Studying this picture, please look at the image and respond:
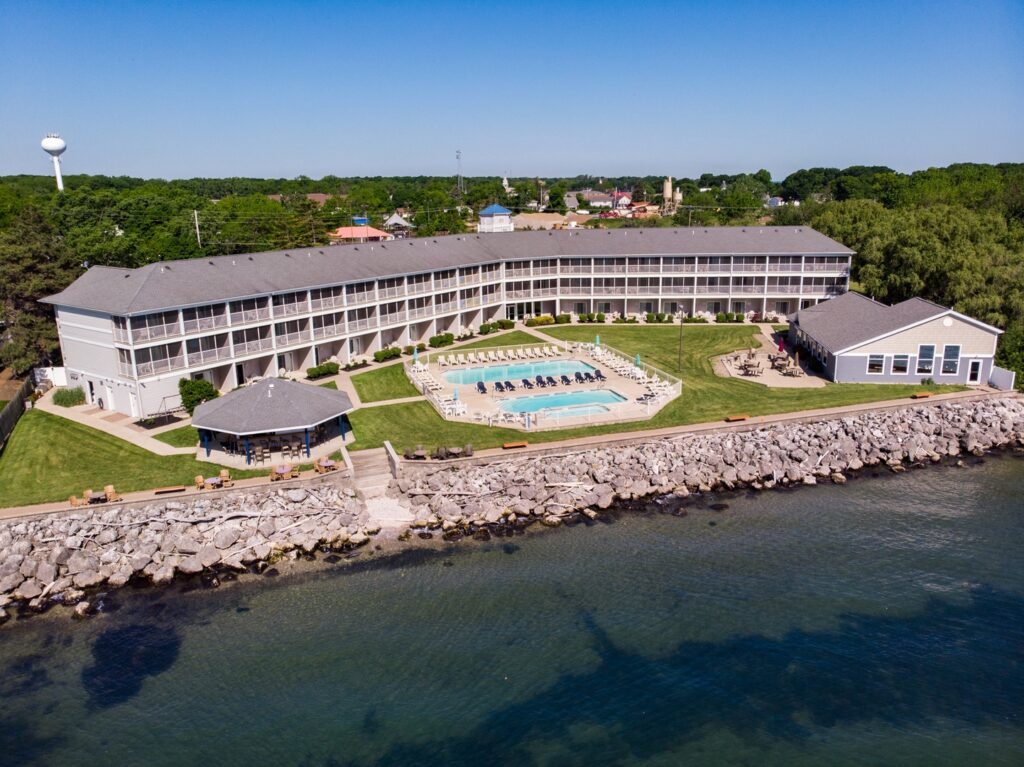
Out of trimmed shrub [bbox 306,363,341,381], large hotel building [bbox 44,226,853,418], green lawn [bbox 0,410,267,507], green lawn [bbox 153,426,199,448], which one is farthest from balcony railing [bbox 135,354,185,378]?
trimmed shrub [bbox 306,363,341,381]

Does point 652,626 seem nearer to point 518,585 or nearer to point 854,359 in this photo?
point 518,585

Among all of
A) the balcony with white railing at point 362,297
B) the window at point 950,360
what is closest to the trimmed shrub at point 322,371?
the balcony with white railing at point 362,297

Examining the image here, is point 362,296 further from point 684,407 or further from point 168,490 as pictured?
point 684,407

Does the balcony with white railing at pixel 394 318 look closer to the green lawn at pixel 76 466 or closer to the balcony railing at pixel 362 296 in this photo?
the balcony railing at pixel 362 296

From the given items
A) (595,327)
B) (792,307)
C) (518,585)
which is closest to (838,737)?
(518,585)

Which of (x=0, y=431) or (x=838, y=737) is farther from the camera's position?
(x=0, y=431)

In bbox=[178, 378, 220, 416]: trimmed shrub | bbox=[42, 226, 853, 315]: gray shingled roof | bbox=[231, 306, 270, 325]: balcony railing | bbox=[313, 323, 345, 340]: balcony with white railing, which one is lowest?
bbox=[178, 378, 220, 416]: trimmed shrub

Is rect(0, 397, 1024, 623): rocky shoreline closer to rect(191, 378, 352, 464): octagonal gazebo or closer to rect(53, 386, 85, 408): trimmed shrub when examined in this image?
rect(191, 378, 352, 464): octagonal gazebo

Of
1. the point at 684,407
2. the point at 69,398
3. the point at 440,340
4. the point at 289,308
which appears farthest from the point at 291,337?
the point at 684,407
